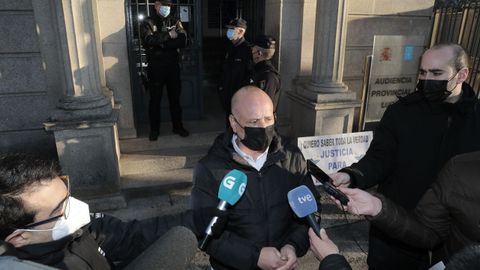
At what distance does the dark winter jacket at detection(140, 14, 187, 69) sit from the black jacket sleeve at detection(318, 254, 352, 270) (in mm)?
4647

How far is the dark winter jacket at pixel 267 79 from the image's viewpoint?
15.9ft

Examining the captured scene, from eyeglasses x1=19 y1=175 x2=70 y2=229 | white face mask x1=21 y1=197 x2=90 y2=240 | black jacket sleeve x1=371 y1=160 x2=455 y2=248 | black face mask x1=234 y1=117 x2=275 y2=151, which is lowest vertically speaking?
black jacket sleeve x1=371 y1=160 x2=455 y2=248

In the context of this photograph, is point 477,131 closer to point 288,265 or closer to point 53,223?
point 288,265

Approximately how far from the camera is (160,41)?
5574 mm

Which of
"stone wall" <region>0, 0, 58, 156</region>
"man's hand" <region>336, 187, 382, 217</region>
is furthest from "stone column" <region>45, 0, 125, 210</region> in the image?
"man's hand" <region>336, 187, 382, 217</region>

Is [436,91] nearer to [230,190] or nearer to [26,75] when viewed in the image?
[230,190]

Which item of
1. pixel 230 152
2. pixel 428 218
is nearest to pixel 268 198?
pixel 230 152

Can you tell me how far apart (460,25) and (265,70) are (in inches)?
144

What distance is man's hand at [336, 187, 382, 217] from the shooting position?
2.00 m

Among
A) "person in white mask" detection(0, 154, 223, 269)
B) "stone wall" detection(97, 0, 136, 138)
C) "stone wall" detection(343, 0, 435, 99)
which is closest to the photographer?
"person in white mask" detection(0, 154, 223, 269)

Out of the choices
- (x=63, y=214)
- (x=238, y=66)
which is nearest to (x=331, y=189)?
(x=63, y=214)

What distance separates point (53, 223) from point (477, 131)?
2595 mm

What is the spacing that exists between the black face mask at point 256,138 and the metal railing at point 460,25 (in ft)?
16.1

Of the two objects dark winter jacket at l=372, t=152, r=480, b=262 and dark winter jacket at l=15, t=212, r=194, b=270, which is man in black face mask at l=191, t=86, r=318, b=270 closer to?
dark winter jacket at l=15, t=212, r=194, b=270
